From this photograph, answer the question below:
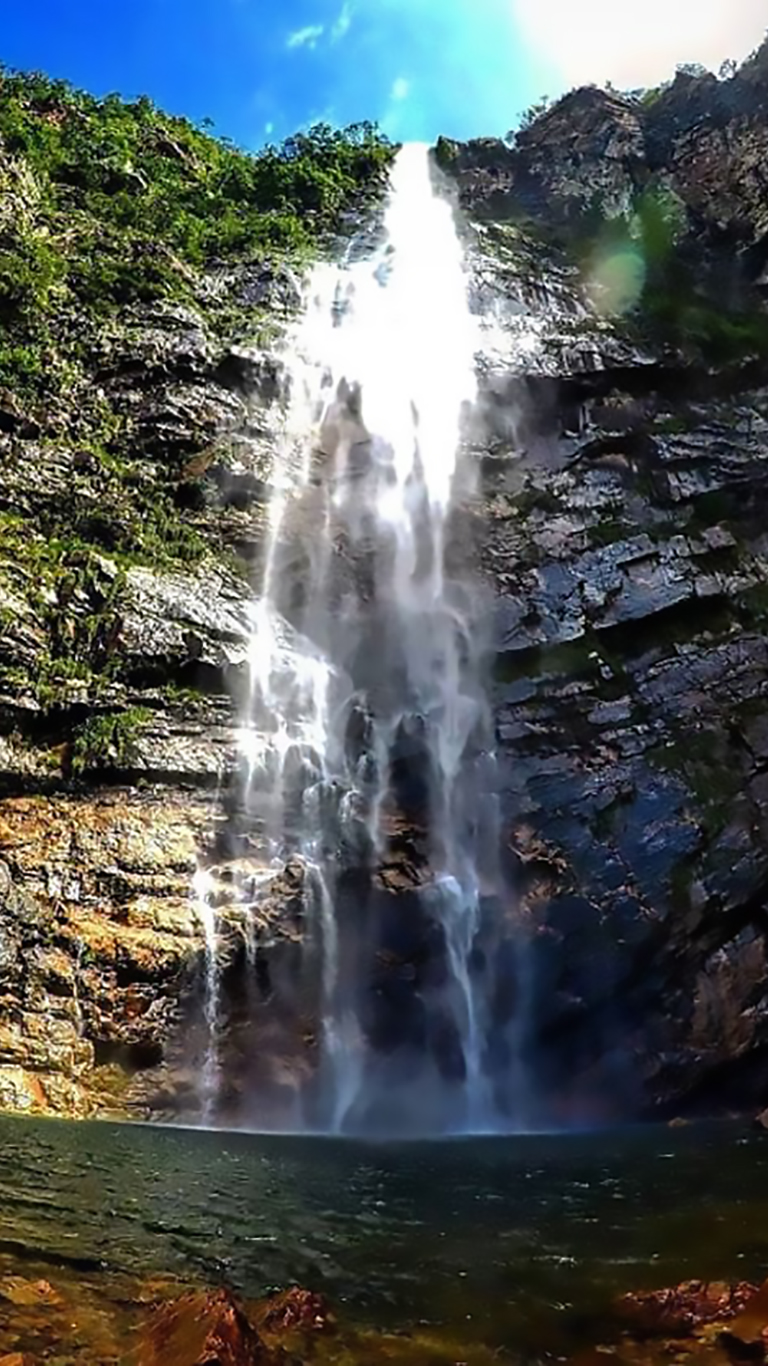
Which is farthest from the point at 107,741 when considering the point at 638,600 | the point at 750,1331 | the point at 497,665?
the point at 750,1331

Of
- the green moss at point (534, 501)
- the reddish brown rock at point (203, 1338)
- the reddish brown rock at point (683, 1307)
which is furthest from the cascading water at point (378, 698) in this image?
the reddish brown rock at point (203, 1338)

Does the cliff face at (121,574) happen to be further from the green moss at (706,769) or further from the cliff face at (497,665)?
the green moss at (706,769)

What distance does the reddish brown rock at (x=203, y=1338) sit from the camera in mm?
5352

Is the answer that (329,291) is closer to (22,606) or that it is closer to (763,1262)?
(22,606)

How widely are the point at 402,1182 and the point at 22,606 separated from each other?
13966mm

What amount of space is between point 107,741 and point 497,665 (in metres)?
8.50

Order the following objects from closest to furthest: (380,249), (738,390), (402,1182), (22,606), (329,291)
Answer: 1. (402,1182)
2. (22,606)
3. (738,390)
4. (329,291)
5. (380,249)

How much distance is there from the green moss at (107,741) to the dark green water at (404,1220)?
273 inches

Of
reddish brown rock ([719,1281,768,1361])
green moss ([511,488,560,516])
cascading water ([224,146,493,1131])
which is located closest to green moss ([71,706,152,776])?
cascading water ([224,146,493,1131])

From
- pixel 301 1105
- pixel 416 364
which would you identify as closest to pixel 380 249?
pixel 416 364

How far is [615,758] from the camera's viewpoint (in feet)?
72.4

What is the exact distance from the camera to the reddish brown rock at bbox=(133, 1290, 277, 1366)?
211 inches

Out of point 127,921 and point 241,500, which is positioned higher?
point 241,500

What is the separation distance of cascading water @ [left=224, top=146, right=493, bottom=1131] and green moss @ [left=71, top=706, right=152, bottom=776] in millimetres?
2261
